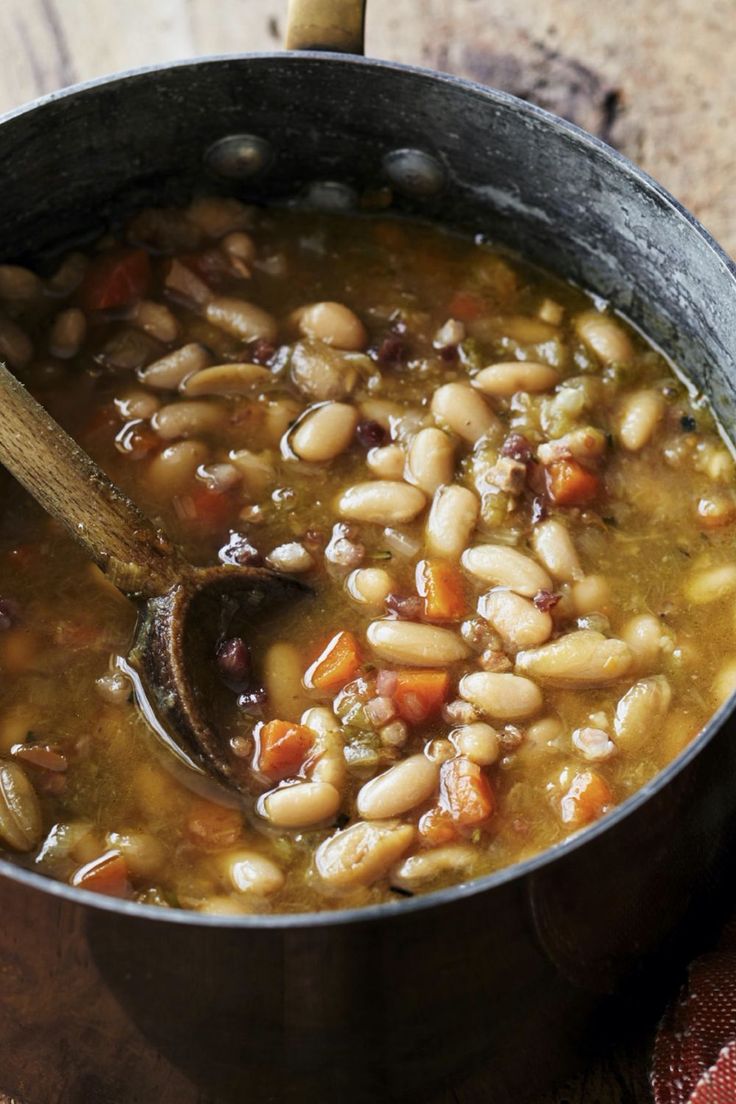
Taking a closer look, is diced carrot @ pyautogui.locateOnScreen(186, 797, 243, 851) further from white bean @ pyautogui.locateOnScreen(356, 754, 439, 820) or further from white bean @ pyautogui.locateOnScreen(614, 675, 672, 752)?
white bean @ pyautogui.locateOnScreen(614, 675, 672, 752)

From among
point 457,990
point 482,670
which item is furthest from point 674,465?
point 457,990

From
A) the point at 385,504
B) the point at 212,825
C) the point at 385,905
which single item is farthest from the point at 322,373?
the point at 385,905

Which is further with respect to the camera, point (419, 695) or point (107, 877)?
point (419, 695)

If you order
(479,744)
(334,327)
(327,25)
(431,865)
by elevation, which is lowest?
(431,865)

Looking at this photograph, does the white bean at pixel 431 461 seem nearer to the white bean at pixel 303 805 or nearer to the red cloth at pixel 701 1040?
the white bean at pixel 303 805

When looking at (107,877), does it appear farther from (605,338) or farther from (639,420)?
(605,338)

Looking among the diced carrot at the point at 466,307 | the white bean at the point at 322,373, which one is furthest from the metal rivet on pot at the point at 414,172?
the white bean at the point at 322,373

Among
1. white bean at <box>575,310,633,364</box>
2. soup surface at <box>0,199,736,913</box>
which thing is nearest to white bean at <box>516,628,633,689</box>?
soup surface at <box>0,199,736,913</box>
